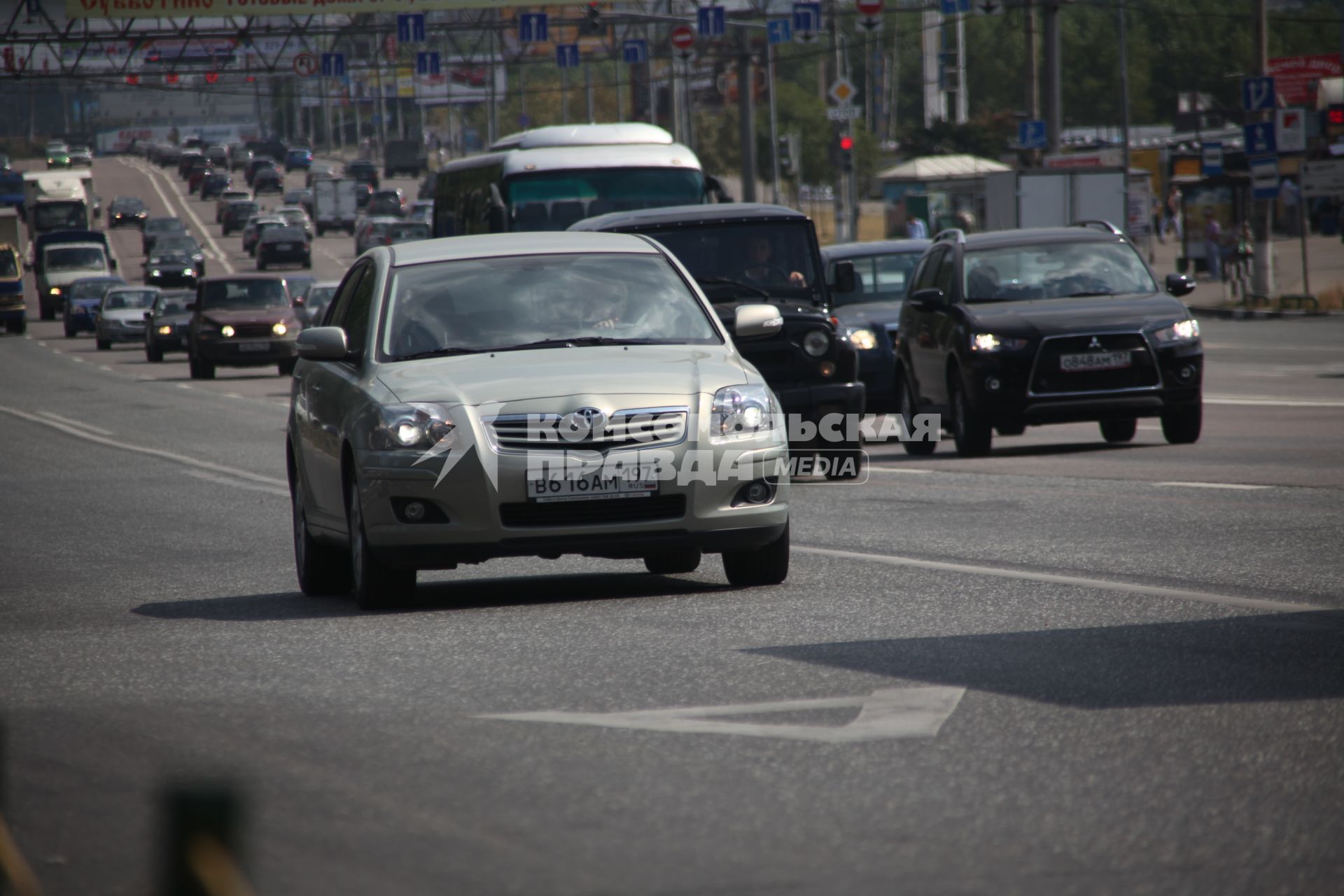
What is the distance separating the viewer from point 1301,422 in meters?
20.4

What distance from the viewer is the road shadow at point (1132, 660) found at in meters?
6.71

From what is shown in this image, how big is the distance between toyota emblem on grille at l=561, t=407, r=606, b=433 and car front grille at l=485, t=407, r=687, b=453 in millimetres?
14

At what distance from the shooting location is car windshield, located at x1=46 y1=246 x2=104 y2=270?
70.4 metres

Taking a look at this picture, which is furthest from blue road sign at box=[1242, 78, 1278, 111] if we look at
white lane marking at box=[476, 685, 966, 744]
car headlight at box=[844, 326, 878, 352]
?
white lane marking at box=[476, 685, 966, 744]

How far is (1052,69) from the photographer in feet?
155

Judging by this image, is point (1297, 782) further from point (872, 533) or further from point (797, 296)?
point (797, 296)

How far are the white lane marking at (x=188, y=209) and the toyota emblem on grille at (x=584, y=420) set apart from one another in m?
69.9

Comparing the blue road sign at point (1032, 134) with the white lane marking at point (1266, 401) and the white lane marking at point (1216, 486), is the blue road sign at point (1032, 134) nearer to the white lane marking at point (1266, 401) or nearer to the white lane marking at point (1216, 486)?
the white lane marking at point (1266, 401)

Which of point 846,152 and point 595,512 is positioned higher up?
point 846,152

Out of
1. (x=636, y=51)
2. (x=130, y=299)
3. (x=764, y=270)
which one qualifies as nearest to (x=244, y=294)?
(x=130, y=299)

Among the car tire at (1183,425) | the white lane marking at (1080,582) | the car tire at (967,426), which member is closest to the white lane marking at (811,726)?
the white lane marking at (1080,582)

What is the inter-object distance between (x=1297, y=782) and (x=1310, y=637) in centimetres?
246

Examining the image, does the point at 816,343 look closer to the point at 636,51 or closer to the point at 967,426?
the point at 967,426

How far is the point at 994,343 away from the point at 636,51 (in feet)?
178
